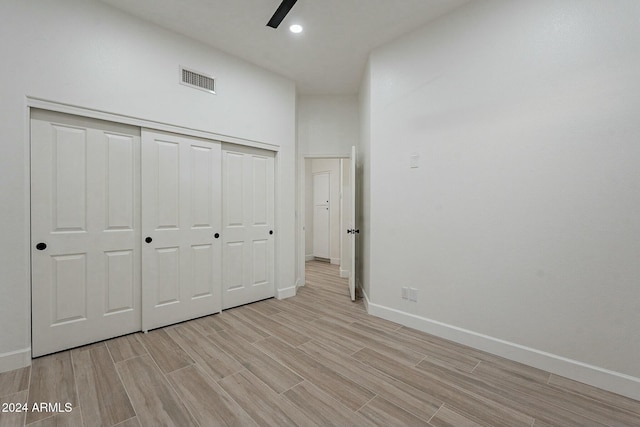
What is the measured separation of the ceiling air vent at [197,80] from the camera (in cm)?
296

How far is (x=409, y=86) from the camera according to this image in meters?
2.97

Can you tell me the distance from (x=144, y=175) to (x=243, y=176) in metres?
1.13

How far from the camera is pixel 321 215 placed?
6812mm

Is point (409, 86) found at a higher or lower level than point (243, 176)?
higher

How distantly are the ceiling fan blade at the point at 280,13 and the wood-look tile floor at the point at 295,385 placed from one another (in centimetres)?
307

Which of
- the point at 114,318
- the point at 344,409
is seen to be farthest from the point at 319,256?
the point at 344,409

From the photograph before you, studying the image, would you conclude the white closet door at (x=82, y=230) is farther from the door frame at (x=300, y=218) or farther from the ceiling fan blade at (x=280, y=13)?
the door frame at (x=300, y=218)

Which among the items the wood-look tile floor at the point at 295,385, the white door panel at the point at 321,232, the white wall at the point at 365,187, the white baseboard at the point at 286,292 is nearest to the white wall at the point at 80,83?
the wood-look tile floor at the point at 295,385

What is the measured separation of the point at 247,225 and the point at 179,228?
0.84 meters

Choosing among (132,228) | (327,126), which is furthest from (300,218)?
(132,228)

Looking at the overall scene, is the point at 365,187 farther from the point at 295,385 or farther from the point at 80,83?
the point at 80,83

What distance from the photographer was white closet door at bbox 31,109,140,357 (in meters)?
2.25

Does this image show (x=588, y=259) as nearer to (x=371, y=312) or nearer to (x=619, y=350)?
(x=619, y=350)

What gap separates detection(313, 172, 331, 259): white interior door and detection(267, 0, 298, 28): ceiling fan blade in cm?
408
